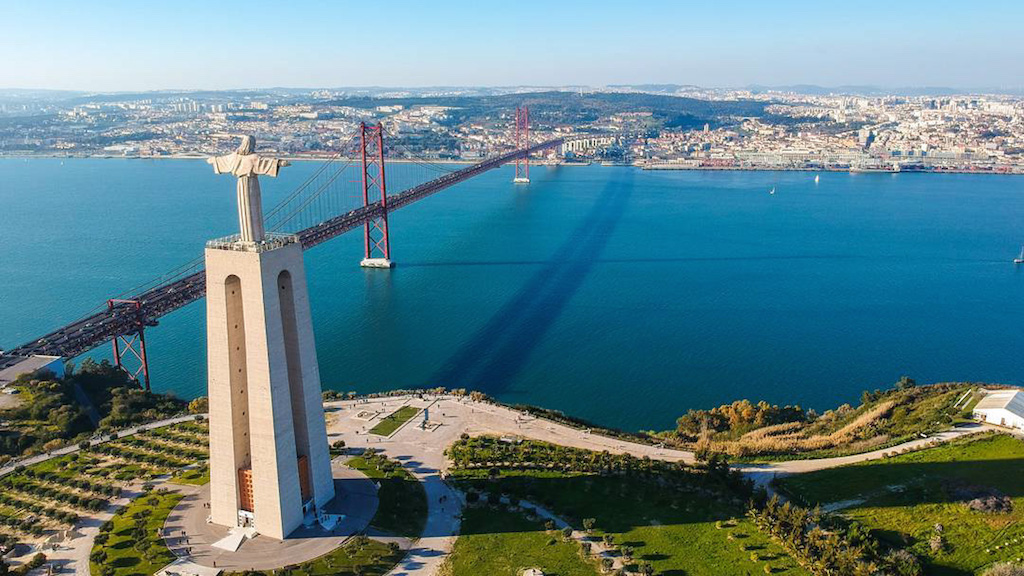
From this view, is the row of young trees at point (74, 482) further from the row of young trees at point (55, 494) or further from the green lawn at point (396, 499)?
the green lawn at point (396, 499)

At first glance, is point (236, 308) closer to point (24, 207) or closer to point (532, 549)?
point (532, 549)

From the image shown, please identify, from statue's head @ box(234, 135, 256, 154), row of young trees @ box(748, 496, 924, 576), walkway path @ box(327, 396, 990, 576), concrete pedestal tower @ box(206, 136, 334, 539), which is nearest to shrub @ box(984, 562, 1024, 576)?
row of young trees @ box(748, 496, 924, 576)

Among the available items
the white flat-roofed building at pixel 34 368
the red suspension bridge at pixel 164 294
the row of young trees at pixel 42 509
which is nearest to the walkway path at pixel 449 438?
the row of young trees at pixel 42 509

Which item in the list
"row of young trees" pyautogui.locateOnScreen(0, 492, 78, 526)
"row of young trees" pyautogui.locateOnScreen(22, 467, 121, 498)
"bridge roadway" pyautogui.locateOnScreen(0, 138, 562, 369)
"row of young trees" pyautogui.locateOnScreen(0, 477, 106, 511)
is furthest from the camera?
"bridge roadway" pyautogui.locateOnScreen(0, 138, 562, 369)

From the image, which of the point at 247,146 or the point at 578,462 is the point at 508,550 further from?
the point at 247,146

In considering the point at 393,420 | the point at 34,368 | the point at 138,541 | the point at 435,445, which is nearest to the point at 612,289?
the point at 393,420

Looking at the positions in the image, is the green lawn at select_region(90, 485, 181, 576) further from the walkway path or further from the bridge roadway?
the bridge roadway
